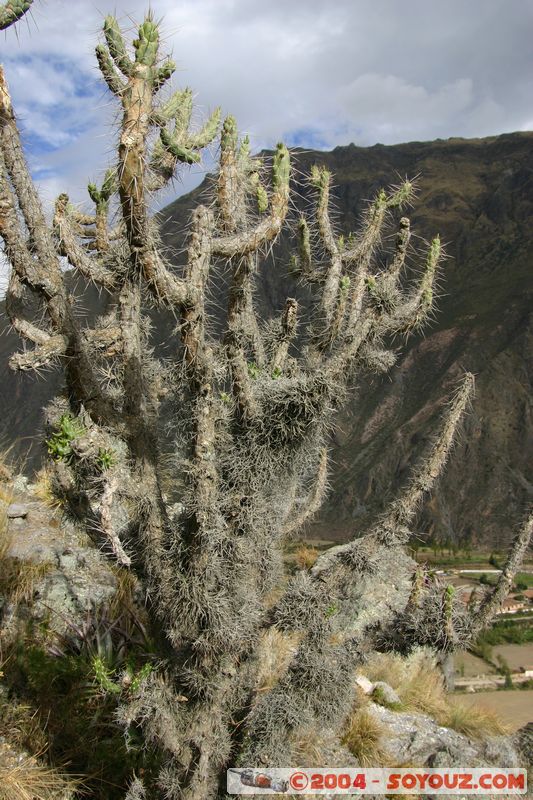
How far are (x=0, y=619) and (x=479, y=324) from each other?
31.4 metres

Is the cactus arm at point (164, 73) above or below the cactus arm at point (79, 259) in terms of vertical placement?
above

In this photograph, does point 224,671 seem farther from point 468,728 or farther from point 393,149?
point 393,149

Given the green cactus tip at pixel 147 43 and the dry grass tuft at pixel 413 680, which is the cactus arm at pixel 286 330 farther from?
the dry grass tuft at pixel 413 680

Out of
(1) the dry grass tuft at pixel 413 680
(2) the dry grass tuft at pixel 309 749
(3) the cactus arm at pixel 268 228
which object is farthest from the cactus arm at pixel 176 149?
(1) the dry grass tuft at pixel 413 680

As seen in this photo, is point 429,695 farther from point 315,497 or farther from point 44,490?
point 44,490

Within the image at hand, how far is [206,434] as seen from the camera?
3.09 meters

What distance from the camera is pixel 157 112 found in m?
2.63

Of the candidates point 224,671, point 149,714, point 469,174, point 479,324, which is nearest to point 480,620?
point 224,671

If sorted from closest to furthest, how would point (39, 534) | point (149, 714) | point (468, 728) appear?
point (149, 714)
point (468, 728)
point (39, 534)

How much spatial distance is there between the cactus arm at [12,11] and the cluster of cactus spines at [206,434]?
13 mm

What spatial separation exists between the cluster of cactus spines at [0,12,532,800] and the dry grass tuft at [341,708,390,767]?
1245mm

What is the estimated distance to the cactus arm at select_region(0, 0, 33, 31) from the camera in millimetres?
2480

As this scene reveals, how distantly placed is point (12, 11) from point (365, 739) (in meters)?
5.45

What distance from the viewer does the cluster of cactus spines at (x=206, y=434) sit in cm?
272
